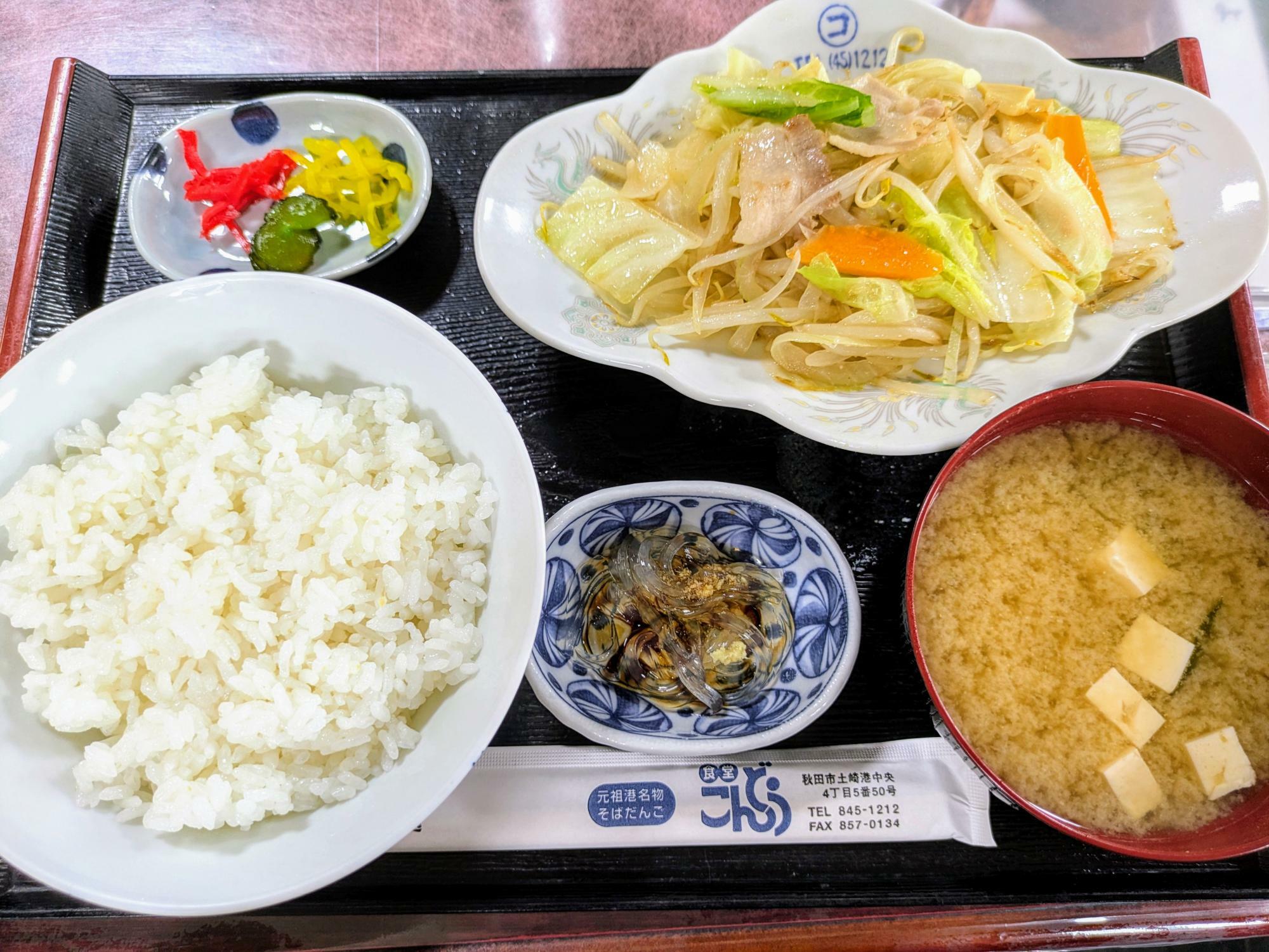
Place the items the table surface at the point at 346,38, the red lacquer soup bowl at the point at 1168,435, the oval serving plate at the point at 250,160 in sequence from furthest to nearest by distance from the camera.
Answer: the table surface at the point at 346,38, the oval serving plate at the point at 250,160, the red lacquer soup bowl at the point at 1168,435

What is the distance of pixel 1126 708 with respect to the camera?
142cm

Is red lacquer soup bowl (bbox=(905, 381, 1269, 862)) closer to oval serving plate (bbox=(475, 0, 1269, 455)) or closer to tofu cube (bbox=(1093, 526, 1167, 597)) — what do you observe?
oval serving plate (bbox=(475, 0, 1269, 455))

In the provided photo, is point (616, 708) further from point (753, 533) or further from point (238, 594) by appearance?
point (238, 594)

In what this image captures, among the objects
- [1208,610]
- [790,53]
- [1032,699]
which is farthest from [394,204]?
[1208,610]

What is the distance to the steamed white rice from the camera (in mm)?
1149

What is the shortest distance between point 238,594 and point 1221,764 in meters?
1.84

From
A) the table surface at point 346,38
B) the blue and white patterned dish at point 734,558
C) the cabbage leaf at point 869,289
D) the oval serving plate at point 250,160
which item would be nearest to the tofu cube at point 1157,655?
the blue and white patterned dish at point 734,558

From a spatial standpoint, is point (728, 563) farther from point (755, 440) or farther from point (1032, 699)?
point (1032, 699)

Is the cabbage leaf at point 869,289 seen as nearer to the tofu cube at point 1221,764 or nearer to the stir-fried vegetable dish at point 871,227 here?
the stir-fried vegetable dish at point 871,227

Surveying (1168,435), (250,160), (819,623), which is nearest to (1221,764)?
(1168,435)

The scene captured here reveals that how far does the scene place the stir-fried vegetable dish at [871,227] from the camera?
5.26ft

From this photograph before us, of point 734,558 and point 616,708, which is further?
point 734,558

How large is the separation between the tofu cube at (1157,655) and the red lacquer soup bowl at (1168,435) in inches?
7.3

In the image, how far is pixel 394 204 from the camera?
1944 mm
